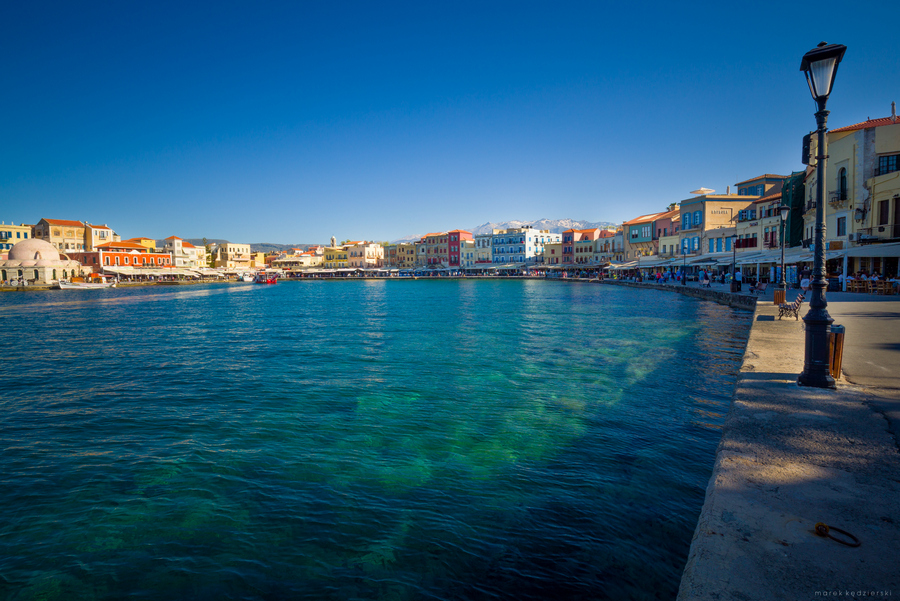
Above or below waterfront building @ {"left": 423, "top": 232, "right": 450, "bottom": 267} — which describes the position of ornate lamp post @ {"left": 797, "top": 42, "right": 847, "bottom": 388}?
below

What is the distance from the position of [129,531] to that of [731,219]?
180 ft

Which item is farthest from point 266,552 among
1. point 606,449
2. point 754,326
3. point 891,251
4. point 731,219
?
point 731,219

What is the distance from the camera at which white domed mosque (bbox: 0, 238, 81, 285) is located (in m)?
66.9

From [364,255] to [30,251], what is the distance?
67.1m

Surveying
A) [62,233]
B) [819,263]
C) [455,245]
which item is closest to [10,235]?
[62,233]

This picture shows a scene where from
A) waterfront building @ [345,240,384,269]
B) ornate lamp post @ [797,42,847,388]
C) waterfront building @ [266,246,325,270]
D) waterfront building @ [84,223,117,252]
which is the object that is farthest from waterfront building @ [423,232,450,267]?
ornate lamp post @ [797,42,847,388]

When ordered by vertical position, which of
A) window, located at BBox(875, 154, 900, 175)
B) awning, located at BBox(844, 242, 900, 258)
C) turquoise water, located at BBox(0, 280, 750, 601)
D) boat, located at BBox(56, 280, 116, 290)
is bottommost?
turquoise water, located at BBox(0, 280, 750, 601)

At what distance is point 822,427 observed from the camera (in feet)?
15.5

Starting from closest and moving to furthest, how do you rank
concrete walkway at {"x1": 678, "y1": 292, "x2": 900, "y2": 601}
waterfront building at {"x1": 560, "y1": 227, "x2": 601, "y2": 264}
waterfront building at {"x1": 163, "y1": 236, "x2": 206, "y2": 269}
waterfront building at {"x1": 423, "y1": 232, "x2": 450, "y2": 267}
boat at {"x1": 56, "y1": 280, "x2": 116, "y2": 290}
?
concrete walkway at {"x1": 678, "y1": 292, "x2": 900, "y2": 601} < boat at {"x1": 56, "y1": 280, "x2": 116, "y2": 290} < waterfront building at {"x1": 560, "y1": 227, "x2": 601, "y2": 264} < waterfront building at {"x1": 163, "y1": 236, "x2": 206, "y2": 269} < waterfront building at {"x1": 423, "y1": 232, "x2": 450, "y2": 267}

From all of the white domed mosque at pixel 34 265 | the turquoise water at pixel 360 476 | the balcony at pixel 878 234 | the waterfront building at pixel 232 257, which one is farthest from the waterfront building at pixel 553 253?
the turquoise water at pixel 360 476

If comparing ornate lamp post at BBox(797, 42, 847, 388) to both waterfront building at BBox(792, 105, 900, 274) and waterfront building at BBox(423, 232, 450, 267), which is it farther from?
waterfront building at BBox(423, 232, 450, 267)

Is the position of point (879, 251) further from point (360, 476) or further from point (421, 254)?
point (421, 254)

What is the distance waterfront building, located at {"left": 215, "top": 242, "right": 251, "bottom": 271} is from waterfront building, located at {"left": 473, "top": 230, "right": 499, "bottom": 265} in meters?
57.2

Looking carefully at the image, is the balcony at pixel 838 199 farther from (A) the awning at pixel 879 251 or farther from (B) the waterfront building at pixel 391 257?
(B) the waterfront building at pixel 391 257
